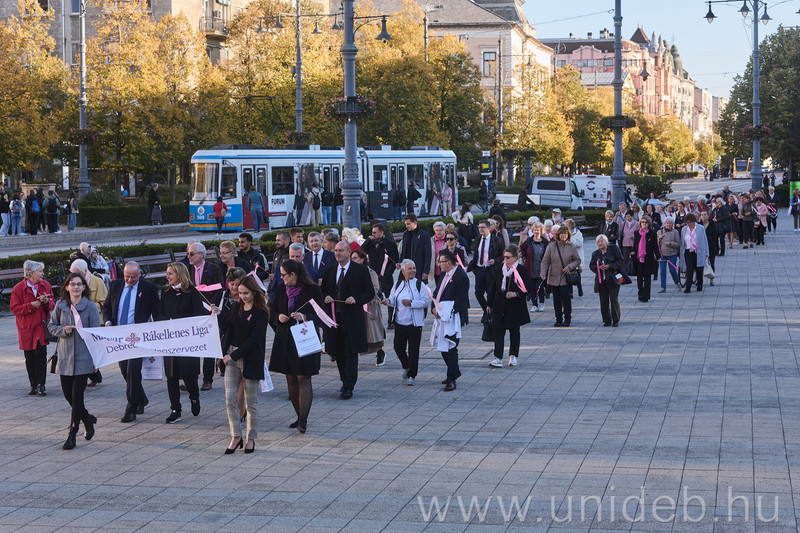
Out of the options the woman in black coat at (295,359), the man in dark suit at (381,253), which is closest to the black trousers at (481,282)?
the man in dark suit at (381,253)

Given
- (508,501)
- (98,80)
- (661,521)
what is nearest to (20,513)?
(508,501)

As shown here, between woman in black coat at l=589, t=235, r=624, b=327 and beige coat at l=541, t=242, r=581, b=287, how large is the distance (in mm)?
325

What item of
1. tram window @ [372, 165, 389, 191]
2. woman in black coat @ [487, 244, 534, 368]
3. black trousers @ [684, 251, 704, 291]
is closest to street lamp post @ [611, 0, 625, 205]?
tram window @ [372, 165, 389, 191]

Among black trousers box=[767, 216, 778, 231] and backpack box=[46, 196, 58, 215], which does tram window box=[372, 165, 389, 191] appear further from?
black trousers box=[767, 216, 778, 231]

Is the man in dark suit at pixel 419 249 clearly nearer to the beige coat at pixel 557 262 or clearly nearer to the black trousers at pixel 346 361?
the beige coat at pixel 557 262

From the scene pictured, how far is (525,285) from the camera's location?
1390cm

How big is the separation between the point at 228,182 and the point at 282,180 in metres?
2.13

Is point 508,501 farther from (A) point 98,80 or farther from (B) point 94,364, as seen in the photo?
(A) point 98,80

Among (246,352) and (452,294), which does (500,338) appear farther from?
(246,352)

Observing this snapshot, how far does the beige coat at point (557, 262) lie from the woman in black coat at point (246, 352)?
864 cm

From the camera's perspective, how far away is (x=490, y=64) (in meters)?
94.6

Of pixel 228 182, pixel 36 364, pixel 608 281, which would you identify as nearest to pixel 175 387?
pixel 36 364

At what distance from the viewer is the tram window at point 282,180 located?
39075 millimetres

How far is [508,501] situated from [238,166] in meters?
31.1
